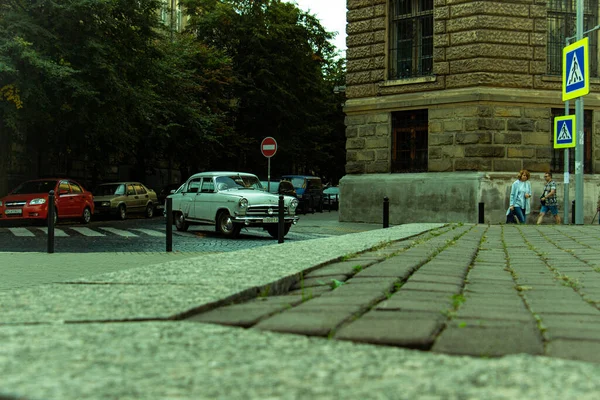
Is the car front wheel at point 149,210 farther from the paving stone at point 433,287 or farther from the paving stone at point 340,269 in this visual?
the paving stone at point 433,287

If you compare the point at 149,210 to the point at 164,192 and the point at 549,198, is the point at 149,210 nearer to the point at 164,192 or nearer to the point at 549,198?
the point at 164,192

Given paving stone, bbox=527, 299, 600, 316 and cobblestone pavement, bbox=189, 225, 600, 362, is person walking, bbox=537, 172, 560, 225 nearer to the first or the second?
cobblestone pavement, bbox=189, 225, 600, 362

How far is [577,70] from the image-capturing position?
15.7m

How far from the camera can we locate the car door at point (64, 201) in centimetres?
2281

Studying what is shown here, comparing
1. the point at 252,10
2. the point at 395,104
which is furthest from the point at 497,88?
the point at 252,10

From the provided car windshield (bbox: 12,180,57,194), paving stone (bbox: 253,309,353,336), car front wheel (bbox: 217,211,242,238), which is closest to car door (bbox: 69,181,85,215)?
car windshield (bbox: 12,180,57,194)

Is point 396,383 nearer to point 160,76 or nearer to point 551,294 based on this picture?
point 551,294

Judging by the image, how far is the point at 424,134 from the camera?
22391mm

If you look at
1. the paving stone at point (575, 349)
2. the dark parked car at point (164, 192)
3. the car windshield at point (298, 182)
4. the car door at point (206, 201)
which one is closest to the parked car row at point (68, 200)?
the car door at point (206, 201)

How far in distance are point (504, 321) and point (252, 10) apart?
130ft

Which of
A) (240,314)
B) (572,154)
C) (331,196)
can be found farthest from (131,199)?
(240,314)

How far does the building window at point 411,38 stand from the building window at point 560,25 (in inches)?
136

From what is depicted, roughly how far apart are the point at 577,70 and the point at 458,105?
576cm

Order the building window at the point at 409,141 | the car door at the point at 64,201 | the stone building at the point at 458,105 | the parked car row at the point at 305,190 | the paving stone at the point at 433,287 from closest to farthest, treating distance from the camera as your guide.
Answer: the paving stone at the point at 433,287, the stone building at the point at 458,105, the building window at the point at 409,141, the car door at the point at 64,201, the parked car row at the point at 305,190
